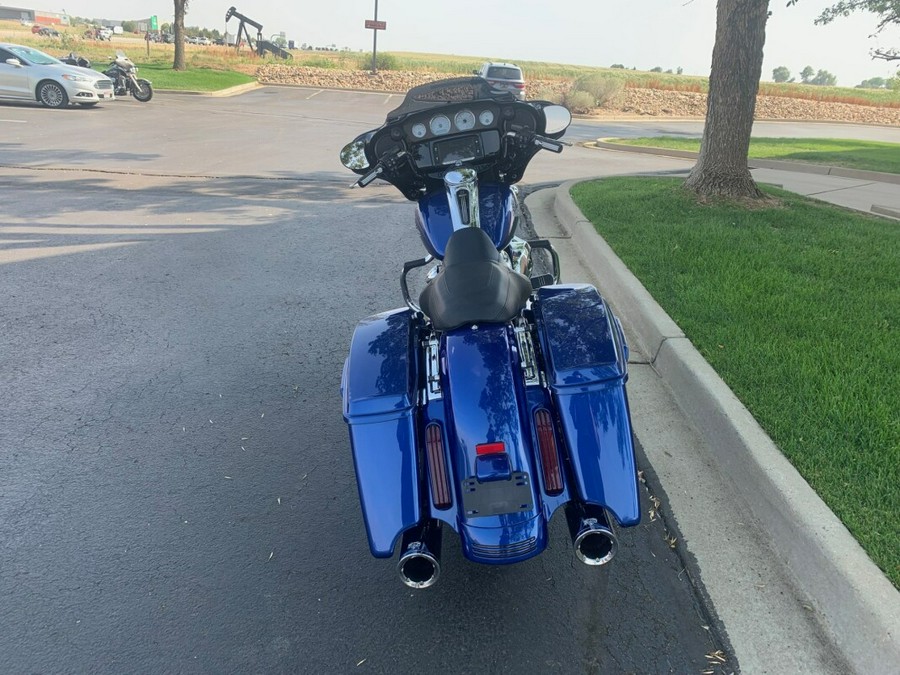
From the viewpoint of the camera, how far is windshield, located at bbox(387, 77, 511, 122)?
346 centimetres

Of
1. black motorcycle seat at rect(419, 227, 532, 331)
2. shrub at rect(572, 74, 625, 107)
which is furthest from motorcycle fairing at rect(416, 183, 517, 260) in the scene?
shrub at rect(572, 74, 625, 107)

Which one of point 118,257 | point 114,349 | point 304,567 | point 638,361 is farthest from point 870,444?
point 118,257

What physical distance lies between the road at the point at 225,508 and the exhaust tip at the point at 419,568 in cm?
38

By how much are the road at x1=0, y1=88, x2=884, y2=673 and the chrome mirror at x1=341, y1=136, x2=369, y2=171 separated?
133 centimetres

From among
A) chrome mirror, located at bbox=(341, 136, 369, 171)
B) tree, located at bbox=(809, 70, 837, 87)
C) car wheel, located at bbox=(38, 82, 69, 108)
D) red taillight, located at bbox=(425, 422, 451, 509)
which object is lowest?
red taillight, located at bbox=(425, 422, 451, 509)

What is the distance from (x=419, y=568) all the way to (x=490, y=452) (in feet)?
1.38

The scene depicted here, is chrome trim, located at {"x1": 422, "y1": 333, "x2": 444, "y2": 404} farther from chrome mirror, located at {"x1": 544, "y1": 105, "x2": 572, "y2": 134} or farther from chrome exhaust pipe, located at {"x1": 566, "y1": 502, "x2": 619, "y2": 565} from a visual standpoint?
chrome mirror, located at {"x1": 544, "y1": 105, "x2": 572, "y2": 134}

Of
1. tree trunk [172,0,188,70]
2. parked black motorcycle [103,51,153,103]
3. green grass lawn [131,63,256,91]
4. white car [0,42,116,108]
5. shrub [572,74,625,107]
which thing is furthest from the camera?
tree trunk [172,0,188,70]

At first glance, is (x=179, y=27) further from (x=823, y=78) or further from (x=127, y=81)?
(x=823, y=78)

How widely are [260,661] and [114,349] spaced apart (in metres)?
2.92

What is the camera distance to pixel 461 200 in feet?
10.3

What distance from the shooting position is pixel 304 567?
2494 millimetres

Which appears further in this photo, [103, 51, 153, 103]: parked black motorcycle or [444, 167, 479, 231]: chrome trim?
[103, 51, 153, 103]: parked black motorcycle

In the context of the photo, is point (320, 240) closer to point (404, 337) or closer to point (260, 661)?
point (404, 337)
